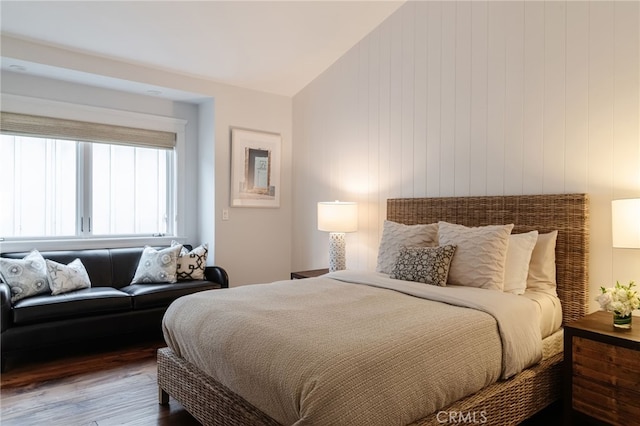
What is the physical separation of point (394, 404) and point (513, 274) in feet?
4.96

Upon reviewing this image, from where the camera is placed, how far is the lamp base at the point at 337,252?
4000mm

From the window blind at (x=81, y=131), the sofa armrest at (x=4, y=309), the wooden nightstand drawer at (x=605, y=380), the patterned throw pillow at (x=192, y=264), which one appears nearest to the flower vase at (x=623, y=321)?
the wooden nightstand drawer at (x=605, y=380)

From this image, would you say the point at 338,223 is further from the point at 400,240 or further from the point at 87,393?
the point at 87,393

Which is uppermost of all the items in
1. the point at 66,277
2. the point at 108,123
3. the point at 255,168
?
the point at 108,123

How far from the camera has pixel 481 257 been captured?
A: 2604mm

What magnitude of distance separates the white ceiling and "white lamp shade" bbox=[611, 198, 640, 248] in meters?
2.64

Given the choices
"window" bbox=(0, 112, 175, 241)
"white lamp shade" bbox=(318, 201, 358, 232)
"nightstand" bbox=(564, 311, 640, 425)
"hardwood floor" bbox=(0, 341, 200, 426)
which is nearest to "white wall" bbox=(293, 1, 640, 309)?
"white lamp shade" bbox=(318, 201, 358, 232)

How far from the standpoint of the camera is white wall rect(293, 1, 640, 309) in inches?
98.7

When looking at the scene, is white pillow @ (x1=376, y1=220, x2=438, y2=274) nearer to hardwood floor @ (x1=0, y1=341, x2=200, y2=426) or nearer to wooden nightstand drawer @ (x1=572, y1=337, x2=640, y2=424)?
wooden nightstand drawer @ (x1=572, y1=337, x2=640, y2=424)

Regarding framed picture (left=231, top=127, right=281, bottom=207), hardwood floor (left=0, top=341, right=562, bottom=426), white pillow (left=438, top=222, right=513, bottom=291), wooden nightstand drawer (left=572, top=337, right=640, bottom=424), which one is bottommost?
hardwood floor (left=0, top=341, right=562, bottom=426)

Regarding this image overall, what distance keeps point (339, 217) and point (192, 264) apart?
156cm

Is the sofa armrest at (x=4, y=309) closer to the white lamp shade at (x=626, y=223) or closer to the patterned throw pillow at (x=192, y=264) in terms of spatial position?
the patterned throw pillow at (x=192, y=264)

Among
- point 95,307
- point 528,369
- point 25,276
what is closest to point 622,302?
point 528,369

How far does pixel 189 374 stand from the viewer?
213 cm
